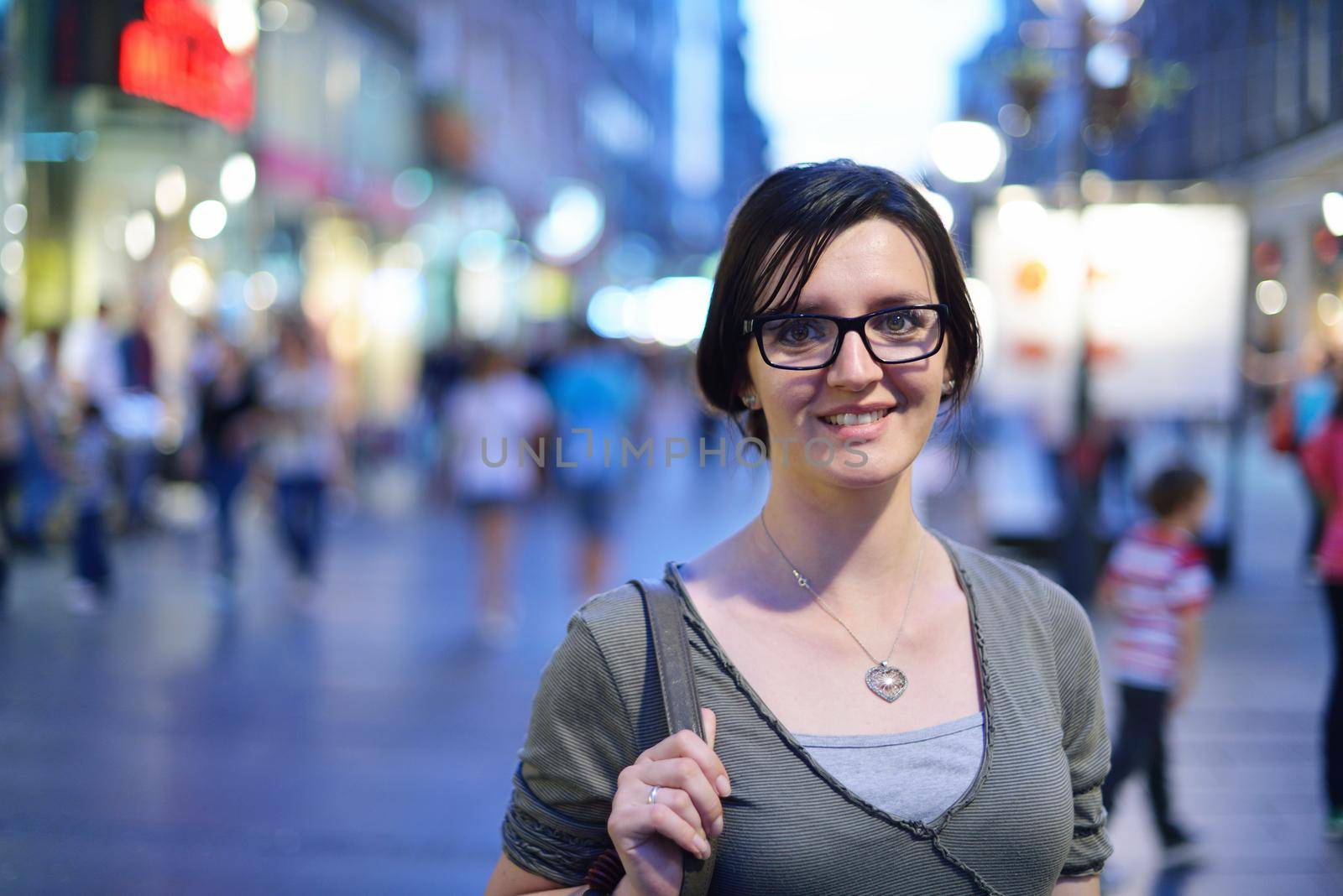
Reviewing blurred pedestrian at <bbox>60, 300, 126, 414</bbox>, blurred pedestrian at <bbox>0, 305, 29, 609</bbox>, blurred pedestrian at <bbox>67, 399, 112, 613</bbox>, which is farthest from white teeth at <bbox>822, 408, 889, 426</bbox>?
blurred pedestrian at <bbox>60, 300, 126, 414</bbox>

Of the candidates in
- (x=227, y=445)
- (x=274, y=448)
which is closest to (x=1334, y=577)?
(x=274, y=448)

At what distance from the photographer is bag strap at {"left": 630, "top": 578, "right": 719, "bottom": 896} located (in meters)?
1.76

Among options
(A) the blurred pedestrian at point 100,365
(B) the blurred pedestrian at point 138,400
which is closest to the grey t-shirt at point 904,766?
(A) the blurred pedestrian at point 100,365

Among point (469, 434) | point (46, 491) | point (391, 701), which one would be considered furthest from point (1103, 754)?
point (46, 491)

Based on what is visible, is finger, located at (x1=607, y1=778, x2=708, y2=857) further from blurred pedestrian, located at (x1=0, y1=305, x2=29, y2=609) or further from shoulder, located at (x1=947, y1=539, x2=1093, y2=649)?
blurred pedestrian, located at (x1=0, y1=305, x2=29, y2=609)

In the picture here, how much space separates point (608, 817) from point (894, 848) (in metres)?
0.39

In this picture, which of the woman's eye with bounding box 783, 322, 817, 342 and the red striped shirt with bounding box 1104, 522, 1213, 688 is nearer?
the woman's eye with bounding box 783, 322, 817, 342

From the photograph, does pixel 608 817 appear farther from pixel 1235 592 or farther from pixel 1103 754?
pixel 1235 592

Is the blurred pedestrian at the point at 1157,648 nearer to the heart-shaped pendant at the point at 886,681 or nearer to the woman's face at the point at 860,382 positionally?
the heart-shaped pendant at the point at 886,681

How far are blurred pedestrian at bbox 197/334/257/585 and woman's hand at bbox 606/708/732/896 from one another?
31.2 feet

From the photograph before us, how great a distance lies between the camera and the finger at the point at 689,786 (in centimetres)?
169

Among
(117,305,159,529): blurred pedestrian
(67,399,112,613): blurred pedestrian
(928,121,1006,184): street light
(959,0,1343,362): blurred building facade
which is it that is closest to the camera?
(959,0,1343,362): blurred building facade

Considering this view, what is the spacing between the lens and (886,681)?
198 cm

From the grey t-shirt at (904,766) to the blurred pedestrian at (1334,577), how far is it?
4.39 m
